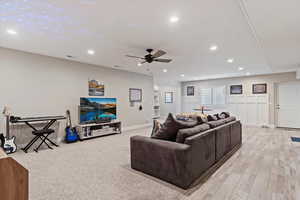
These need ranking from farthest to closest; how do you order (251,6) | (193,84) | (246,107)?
(193,84), (246,107), (251,6)

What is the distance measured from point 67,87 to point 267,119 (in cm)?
826

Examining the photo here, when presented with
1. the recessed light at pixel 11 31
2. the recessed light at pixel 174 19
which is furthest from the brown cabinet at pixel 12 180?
the recessed light at pixel 11 31

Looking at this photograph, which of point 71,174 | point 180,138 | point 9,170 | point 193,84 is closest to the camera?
point 9,170

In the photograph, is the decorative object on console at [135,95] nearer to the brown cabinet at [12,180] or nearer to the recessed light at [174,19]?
the recessed light at [174,19]

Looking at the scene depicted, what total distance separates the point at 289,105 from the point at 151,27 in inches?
282

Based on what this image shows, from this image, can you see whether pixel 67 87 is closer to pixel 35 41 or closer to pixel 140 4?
pixel 35 41

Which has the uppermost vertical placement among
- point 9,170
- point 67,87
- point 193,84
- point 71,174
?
point 193,84

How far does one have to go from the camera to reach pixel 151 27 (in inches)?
108

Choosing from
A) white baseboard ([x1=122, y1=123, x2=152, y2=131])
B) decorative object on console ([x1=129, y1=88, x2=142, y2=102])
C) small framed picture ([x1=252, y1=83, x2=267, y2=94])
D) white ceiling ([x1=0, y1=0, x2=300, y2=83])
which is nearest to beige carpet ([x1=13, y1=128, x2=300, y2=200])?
white ceiling ([x1=0, y1=0, x2=300, y2=83])

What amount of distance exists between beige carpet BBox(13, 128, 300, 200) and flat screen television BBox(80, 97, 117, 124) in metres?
1.57

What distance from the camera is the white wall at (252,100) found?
691 cm

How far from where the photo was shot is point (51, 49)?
12.6ft

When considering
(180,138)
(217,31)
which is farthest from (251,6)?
(180,138)

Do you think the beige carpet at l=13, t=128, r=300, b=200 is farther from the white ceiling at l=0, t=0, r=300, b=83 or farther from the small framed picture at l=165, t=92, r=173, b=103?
the small framed picture at l=165, t=92, r=173, b=103
